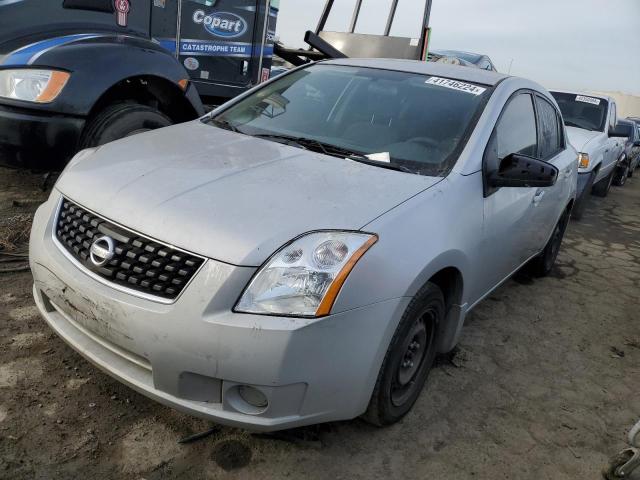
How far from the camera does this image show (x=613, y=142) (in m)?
8.70

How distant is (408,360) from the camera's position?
246 cm

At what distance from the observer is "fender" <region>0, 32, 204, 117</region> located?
3.64 m

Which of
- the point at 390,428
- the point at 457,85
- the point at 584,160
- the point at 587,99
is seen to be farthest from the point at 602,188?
the point at 390,428

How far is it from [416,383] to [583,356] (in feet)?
4.96

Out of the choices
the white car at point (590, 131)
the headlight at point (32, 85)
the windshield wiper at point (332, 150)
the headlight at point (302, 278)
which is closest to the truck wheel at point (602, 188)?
the white car at point (590, 131)

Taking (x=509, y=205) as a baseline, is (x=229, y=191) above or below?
above

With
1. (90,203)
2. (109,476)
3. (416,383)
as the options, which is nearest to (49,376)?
(109,476)

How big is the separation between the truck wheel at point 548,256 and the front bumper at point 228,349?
2.91 meters

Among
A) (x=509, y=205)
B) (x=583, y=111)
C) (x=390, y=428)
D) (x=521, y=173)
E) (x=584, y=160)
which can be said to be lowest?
(x=390, y=428)

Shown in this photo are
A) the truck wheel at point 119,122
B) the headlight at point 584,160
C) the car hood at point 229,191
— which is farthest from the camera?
the headlight at point 584,160

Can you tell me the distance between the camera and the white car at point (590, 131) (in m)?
7.11

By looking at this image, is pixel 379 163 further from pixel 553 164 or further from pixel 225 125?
pixel 553 164

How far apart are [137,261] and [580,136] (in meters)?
7.02

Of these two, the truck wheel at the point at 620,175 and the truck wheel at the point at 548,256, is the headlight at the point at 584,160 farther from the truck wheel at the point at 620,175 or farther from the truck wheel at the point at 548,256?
the truck wheel at the point at 620,175
